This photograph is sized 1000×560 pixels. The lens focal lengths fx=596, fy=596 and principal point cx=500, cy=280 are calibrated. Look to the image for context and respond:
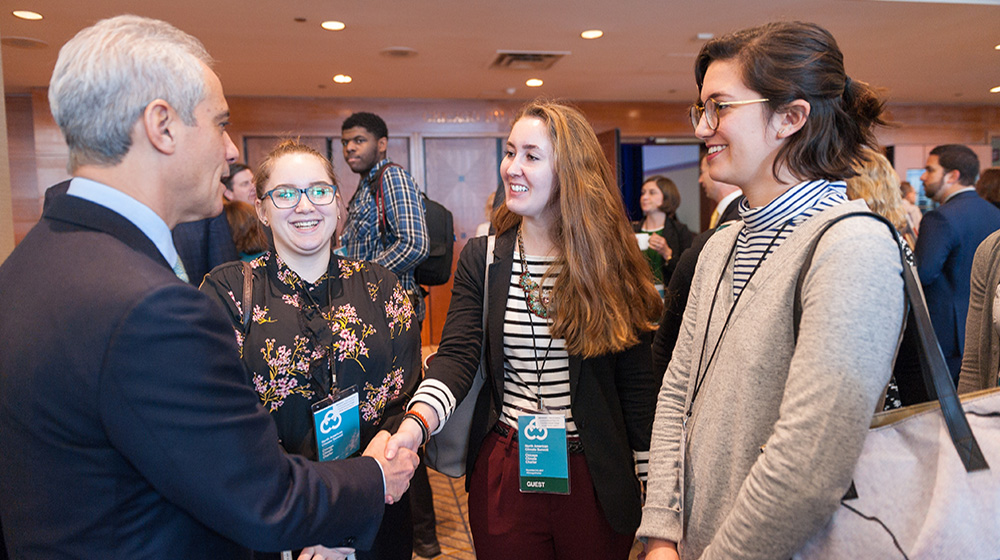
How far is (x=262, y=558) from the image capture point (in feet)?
4.59

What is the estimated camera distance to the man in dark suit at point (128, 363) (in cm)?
79

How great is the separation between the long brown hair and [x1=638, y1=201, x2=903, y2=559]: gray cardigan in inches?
15.2

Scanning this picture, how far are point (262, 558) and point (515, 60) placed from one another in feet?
17.0

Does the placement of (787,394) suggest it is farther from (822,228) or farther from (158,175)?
(158,175)

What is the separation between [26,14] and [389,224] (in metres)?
3.27

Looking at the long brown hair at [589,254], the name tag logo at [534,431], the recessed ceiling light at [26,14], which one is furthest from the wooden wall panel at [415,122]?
the name tag logo at [534,431]

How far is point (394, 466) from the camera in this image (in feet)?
4.25

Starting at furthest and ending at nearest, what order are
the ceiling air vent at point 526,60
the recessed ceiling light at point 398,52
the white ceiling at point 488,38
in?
1. the ceiling air vent at point 526,60
2. the recessed ceiling light at point 398,52
3. the white ceiling at point 488,38

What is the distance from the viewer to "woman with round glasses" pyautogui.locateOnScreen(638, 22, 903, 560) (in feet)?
2.81

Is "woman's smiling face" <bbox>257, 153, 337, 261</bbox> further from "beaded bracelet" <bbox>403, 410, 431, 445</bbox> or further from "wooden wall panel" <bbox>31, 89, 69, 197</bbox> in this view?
"wooden wall panel" <bbox>31, 89, 69, 197</bbox>

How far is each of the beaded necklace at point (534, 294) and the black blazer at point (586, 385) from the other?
4 cm

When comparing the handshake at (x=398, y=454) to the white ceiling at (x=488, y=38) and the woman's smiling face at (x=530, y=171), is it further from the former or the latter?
the white ceiling at (x=488, y=38)

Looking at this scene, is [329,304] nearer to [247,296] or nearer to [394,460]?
[247,296]

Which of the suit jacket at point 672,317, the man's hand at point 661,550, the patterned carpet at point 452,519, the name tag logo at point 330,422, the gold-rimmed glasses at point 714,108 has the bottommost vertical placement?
the patterned carpet at point 452,519
